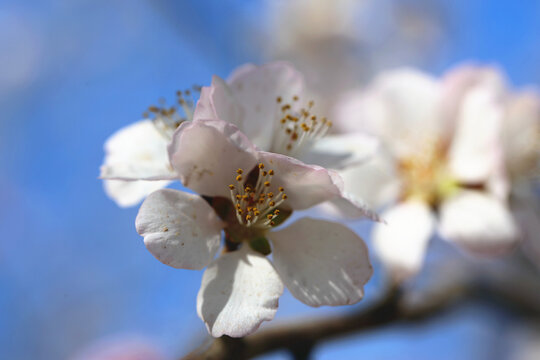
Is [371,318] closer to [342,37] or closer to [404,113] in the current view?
[404,113]

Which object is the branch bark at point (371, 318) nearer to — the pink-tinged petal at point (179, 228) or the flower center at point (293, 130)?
the pink-tinged petal at point (179, 228)

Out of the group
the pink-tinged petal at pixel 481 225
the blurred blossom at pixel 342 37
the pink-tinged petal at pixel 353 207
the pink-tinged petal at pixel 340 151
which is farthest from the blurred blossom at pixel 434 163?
the blurred blossom at pixel 342 37

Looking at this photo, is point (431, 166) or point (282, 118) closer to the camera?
point (282, 118)

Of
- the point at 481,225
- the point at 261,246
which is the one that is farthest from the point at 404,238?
the point at 261,246

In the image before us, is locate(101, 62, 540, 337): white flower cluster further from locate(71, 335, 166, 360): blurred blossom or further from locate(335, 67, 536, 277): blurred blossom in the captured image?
locate(71, 335, 166, 360): blurred blossom

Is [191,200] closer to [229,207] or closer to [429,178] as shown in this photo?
[229,207]

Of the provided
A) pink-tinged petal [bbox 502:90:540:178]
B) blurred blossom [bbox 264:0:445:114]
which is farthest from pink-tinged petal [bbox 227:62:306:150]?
blurred blossom [bbox 264:0:445:114]
